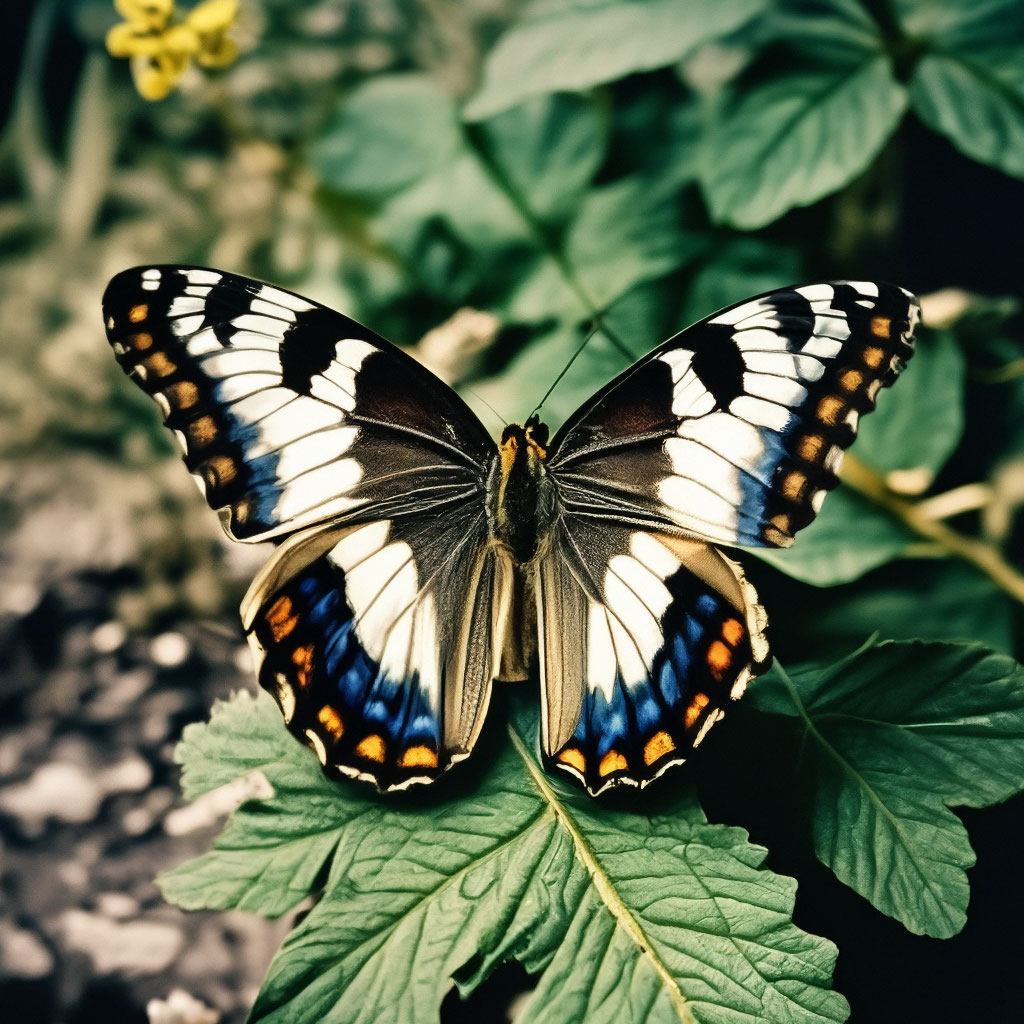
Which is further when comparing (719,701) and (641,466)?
(641,466)

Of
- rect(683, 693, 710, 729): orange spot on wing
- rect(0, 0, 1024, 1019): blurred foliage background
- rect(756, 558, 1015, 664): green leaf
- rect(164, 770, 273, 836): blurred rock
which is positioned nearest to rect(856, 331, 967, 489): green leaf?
rect(0, 0, 1024, 1019): blurred foliage background

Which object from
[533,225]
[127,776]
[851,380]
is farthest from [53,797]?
[851,380]

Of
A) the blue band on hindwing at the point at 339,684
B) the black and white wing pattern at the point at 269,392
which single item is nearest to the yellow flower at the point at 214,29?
the black and white wing pattern at the point at 269,392

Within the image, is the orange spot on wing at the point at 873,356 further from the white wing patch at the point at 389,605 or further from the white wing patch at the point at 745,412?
the white wing patch at the point at 389,605

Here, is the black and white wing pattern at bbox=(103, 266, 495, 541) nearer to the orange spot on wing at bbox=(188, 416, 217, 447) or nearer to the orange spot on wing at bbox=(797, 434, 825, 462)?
the orange spot on wing at bbox=(188, 416, 217, 447)

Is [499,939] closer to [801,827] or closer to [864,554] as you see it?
[801,827]

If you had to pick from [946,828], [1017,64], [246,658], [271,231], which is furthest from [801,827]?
[271,231]
